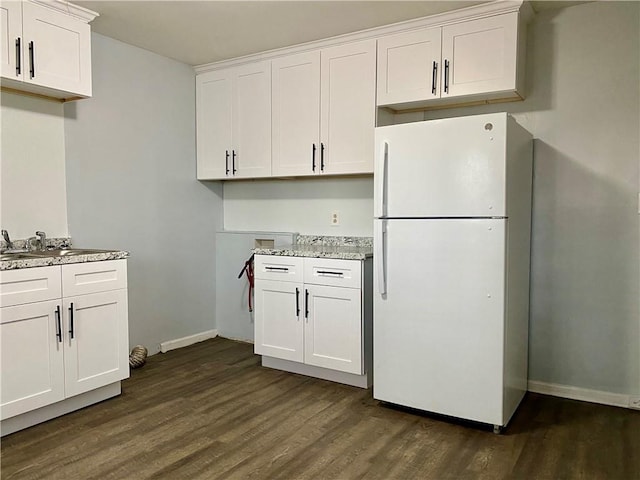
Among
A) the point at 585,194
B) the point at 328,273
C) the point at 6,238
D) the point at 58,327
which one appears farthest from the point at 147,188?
the point at 585,194

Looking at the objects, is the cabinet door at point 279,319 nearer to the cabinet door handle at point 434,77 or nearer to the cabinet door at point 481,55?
the cabinet door handle at point 434,77

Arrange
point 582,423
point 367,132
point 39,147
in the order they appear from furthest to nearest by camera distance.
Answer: point 367,132 → point 39,147 → point 582,423

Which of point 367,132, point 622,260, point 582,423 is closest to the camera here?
point 582,423

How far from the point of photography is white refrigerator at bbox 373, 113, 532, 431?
2566 millimetres

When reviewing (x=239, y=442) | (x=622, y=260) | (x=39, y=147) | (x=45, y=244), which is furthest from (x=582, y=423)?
(x=39, y=147)

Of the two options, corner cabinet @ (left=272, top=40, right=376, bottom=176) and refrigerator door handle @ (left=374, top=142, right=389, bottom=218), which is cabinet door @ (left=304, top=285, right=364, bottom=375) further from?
corner cabinet @ (left=272, top=40, right=376, bottom=176)

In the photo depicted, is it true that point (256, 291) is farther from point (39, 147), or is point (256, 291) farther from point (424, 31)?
point (424, 31)

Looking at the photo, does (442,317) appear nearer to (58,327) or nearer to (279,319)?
(279,319)

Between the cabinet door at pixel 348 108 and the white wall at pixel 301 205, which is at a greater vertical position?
the cabinet door at pixel 348 108

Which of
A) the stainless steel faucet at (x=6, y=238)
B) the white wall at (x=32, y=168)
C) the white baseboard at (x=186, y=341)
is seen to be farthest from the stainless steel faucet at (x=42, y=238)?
the white baseboard at (x=186, y=341)

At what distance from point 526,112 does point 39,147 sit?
315 cm

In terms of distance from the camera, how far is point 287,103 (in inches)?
150

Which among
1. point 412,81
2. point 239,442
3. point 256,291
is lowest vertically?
point 239,442

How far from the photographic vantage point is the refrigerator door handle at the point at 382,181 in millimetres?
2857
